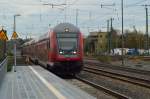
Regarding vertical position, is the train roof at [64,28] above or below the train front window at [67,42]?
above

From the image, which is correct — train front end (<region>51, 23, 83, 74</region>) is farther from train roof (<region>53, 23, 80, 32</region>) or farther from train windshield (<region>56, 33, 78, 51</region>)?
train roof (<region>53, 23, 80, 32</region>)

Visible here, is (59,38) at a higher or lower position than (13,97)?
higher

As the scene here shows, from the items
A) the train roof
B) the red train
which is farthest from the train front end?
the train roof

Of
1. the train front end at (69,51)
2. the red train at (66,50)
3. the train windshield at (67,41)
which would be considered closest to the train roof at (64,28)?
the red train at (66,50)

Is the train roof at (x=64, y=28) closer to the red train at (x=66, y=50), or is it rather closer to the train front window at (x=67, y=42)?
the red train at (x=66, y=50)

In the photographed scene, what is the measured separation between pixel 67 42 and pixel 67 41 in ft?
0.27

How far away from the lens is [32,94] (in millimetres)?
15062

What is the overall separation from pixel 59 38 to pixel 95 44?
357 feet

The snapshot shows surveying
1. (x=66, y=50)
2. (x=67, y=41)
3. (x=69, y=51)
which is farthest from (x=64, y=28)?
(x=69, y=51)

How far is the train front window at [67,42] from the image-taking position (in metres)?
28.5

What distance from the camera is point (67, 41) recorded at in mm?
28734

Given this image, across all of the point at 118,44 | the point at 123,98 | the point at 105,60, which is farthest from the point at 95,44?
the point at 123,98

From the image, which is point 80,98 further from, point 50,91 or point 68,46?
point 68,46

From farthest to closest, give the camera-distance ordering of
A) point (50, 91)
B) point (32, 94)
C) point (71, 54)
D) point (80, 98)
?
point (71, 54) < point (50, 91) < point (32, 94) < point (80, 98)
